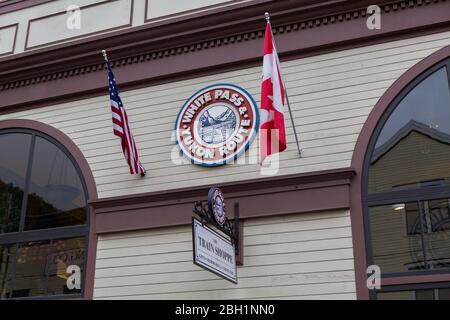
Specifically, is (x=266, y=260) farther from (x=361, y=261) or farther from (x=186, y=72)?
(x=186, y=72)

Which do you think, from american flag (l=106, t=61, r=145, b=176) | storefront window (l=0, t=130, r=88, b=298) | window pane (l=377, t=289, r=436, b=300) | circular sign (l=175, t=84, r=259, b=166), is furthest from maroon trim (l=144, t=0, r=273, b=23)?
window pane (l=377, t=289, r=436, b=300)

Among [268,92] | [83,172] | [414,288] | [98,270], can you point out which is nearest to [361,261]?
[414,288]

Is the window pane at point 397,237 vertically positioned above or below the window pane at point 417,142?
below

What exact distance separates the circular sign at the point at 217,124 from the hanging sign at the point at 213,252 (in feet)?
5.80

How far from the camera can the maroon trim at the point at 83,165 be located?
960 centimetres

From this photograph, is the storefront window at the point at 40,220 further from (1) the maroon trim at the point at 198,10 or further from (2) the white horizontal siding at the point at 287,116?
(1) the maroon trim at the point at 198,10

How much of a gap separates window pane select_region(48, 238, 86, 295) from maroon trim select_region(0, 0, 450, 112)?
283cm

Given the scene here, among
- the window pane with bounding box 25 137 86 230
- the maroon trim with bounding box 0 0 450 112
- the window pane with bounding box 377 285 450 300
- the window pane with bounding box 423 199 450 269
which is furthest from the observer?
the window pane with bounding box 25 137 86 230

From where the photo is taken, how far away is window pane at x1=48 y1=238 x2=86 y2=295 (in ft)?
32.1

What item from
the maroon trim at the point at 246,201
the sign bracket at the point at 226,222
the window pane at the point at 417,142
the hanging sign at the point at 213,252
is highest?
the window pane at the point at 417,142

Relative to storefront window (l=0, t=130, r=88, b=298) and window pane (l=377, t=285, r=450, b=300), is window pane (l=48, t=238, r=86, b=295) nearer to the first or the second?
storefront window (l=0, t=130, r=88, b=298)

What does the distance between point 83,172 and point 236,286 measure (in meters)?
3.60

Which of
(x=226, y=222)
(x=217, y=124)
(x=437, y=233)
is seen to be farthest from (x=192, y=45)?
(x=437, y=233)

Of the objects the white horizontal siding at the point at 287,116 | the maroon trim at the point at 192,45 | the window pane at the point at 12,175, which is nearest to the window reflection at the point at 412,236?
the white horizontal siding at the point at 287,116
